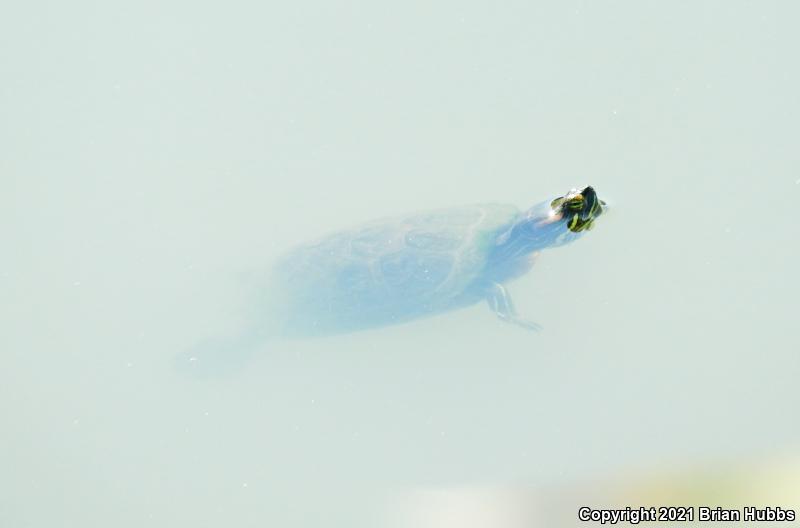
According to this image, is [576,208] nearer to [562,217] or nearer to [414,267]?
[562,217]

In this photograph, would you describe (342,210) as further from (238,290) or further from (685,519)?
(685,519)

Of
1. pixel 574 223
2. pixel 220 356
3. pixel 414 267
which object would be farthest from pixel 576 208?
pixel 220 356

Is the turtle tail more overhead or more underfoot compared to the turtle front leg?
more underfoot

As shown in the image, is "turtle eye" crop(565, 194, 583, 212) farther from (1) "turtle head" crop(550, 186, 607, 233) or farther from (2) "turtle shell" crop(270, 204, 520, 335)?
(2) "turtle shell" crop(270, 204, 520, 335)

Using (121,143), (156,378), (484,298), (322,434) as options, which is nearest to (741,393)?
(484,298)

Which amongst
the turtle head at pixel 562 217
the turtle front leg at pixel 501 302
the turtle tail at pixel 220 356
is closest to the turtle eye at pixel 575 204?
the turtle head at pixel 562 217

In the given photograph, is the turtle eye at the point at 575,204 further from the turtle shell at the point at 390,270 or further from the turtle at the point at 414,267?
the turtle shell at the point at 390,270

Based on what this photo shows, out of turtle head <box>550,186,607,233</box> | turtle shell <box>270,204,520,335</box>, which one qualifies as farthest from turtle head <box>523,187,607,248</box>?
turtle shell <box>270,204,520,335</box>
